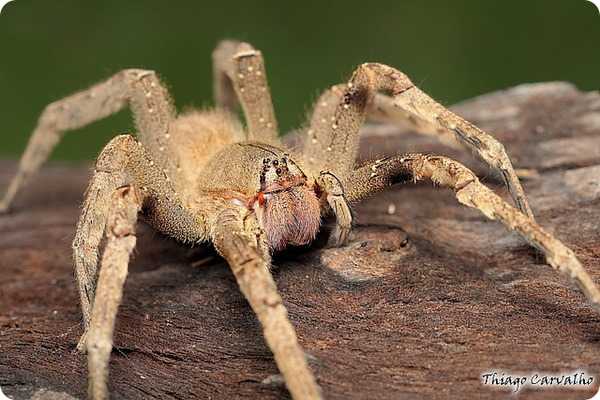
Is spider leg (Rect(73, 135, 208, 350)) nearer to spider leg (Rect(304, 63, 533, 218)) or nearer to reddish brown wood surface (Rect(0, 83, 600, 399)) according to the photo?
reddish brown wood surface (Rect(0, 83, 600, 399))

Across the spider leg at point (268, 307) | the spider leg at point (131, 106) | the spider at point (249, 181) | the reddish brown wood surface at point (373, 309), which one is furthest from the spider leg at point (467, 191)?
the spider leg at point (131, 106)

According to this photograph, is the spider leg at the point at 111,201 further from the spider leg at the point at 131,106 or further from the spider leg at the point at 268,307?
the spider leg at the point at 131,106

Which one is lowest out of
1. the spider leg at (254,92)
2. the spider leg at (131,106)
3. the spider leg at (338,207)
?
the spider leg at (338,207)

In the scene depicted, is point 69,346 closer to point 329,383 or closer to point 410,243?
point 329,383

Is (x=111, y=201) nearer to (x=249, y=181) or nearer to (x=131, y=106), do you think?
(x=249, y=181)

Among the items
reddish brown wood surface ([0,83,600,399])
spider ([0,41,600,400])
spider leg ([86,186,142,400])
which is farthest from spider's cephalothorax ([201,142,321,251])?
spider leg ([86,186,142,400])

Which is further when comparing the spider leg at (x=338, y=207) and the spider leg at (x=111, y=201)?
the spider leg at (x=338, y=207)

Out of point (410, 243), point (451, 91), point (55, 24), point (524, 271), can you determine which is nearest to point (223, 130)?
point (410, 243)
